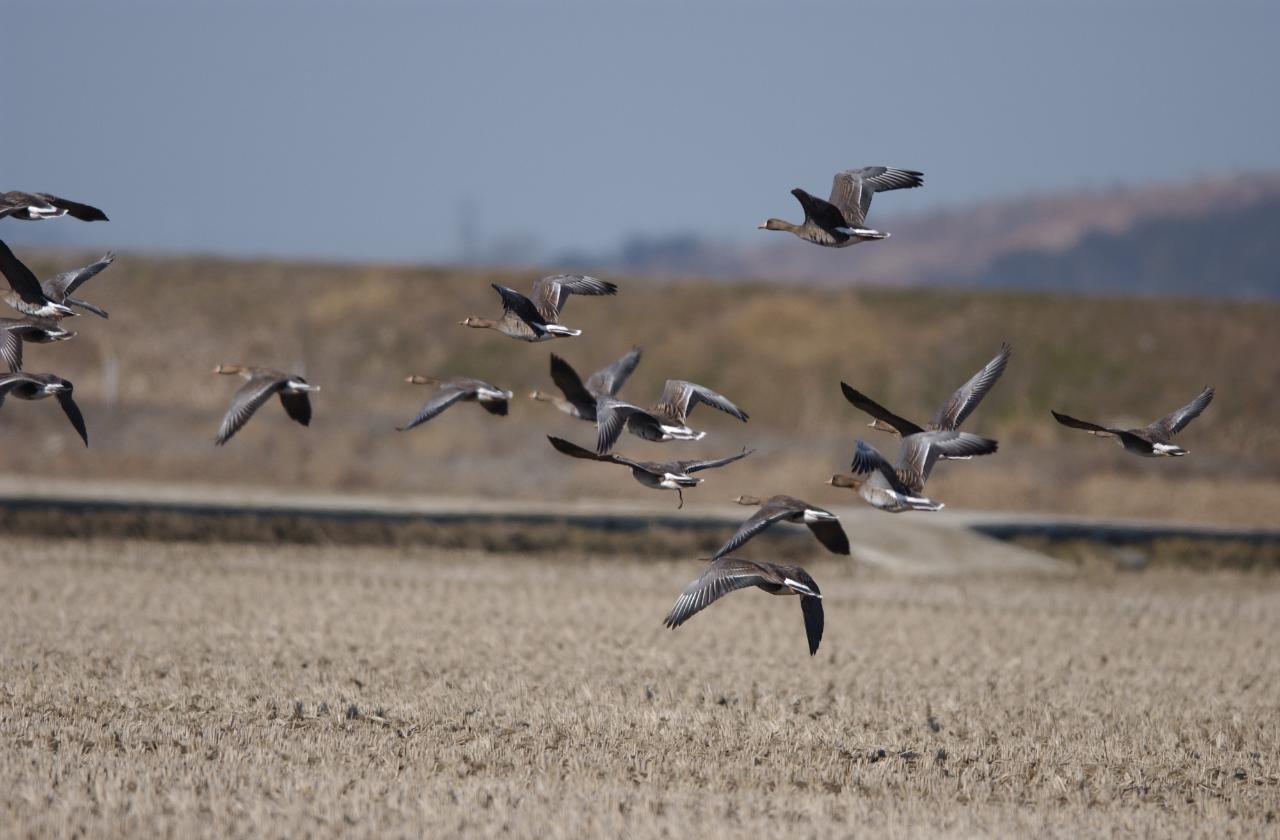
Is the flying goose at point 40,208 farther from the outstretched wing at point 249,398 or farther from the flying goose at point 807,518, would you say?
the flying goose at point 807,518

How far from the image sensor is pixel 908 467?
40.7 ft

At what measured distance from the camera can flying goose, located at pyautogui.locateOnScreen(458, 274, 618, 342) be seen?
1283cm

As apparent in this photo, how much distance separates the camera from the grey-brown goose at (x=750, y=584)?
1191cm

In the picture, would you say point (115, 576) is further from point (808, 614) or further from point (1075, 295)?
point (1075, 295)

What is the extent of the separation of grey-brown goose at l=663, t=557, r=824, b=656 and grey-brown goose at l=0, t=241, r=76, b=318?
5.36m

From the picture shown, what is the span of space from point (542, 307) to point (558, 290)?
31cm

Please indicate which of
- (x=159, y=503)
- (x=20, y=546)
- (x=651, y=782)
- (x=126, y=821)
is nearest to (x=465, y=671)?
(x=651, y=782)

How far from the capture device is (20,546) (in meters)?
28.0

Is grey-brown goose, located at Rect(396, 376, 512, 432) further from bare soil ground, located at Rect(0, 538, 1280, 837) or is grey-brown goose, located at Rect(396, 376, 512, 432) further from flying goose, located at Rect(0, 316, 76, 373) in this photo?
flying goose, located at Rect(0, 316, 76, 373)

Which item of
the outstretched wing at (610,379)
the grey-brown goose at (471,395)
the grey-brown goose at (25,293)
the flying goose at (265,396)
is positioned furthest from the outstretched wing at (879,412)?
the grey-brown goose at (25,293)

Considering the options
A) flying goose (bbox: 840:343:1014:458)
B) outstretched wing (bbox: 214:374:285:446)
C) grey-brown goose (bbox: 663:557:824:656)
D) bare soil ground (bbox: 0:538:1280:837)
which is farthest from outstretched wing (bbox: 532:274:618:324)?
bare soil ground (bbox: 0:538:1280:837)

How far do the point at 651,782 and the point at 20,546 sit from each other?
1942cm

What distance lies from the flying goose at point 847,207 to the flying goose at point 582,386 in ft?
6.15

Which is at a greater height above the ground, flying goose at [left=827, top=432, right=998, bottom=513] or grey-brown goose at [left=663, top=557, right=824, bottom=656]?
flying goose at [left=827, top=432, right=998, bottom=513]
